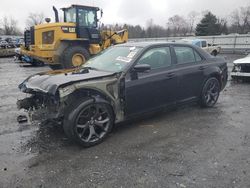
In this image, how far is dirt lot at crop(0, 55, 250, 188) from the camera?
331 cm

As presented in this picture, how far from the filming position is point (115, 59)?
5141 mm

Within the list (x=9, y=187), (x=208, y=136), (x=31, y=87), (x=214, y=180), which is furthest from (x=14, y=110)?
(x=214, y=180)

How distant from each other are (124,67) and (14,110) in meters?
3.22

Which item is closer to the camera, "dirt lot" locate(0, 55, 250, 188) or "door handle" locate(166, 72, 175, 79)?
"dirt lot" locate(0, 55, 250, 188)

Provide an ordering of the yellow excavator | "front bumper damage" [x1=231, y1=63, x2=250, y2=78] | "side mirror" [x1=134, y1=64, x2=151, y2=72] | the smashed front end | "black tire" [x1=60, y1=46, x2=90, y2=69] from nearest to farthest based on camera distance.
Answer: the smashed front end
"side mirror" [x1=134, y1=64, x2=151, y2=72]
"front bumper damage" [x1=231, y1=63, x2=250, y2=78]
"black tire" [x1=60, y1=46, x2=90, y2=69]
the yellow excavator

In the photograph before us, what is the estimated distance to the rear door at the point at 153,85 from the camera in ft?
15.5

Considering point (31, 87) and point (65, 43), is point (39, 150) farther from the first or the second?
point (65, 43)

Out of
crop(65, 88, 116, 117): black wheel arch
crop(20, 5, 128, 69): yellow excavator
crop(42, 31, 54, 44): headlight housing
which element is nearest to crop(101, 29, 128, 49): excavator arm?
crop(20, 5, 128, 69): yellow excavator

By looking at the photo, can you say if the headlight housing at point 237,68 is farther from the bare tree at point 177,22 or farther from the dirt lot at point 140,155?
the bare tree at point 177,22

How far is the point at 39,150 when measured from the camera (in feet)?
13.6

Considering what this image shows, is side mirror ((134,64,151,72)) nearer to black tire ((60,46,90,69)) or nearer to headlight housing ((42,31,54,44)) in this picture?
black tire ((60,46,90,69))

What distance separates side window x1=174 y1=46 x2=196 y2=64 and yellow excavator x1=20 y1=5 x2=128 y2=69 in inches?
281

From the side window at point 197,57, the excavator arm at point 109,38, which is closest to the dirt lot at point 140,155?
the side window at point 197,57

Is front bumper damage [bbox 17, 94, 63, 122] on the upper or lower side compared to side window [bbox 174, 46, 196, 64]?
lower
